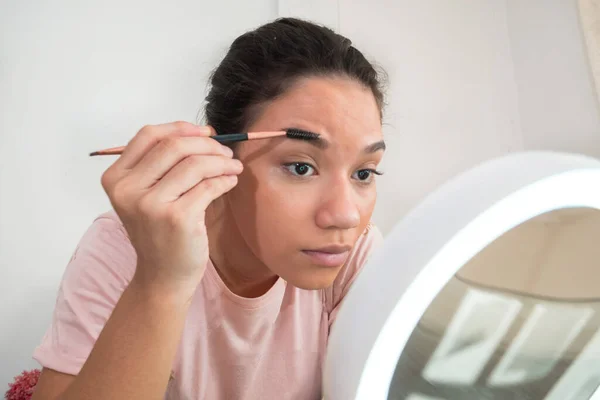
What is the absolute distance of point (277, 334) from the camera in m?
0.70

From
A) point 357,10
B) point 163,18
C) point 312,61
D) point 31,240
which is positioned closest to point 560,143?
point 357,10

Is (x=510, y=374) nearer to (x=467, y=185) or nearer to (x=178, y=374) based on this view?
(x=467, y=185)

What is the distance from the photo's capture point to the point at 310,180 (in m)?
0.52

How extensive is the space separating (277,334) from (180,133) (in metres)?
0.38

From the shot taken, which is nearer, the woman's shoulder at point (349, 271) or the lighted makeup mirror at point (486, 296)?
the lighted makeup mirror at point (486, 296)

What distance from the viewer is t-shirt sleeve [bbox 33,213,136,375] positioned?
53 centimetres

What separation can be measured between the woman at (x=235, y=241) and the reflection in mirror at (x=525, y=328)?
20cm

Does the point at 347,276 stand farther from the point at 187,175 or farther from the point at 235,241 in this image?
the point at 187,175

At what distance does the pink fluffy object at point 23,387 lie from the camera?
2.67 feet

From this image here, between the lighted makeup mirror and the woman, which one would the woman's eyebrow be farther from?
the lighted makeup mirror

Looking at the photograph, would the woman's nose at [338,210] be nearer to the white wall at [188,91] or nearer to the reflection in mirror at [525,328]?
the reflection in mirror at [525,328]

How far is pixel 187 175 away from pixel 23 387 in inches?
26.0

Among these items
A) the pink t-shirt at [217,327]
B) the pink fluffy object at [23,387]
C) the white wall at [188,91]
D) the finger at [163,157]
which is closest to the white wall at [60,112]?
the white wall at [188,91]

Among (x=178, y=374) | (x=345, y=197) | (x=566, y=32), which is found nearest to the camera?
(x=345, y=197)
